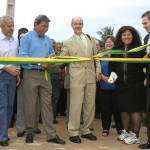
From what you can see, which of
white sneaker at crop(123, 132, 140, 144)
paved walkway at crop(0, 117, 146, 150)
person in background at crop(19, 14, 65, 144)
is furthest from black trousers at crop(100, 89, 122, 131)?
person in background at crop(19, 14, 65, 144)

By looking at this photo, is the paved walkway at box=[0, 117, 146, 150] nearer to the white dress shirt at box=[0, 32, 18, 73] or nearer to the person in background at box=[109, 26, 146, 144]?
the person in background at box=[109, 26, 146, 144]

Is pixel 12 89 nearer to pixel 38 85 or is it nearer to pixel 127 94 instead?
pixel 38 85

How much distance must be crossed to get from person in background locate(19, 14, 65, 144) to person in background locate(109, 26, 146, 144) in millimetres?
1185

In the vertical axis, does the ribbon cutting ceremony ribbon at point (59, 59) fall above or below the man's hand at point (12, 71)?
above

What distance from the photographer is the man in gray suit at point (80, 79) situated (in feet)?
19.7

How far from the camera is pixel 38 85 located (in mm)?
5711

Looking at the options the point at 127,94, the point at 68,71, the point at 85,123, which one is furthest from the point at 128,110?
the point at 68,71

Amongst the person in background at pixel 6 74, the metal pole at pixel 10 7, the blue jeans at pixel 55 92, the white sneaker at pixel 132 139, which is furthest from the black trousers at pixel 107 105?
the metal pole at pixel 10 7

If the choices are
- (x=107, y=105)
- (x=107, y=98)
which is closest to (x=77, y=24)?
(x=107, y=98)

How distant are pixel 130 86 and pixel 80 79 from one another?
2.78 ft

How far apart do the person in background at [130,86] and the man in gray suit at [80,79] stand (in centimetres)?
44

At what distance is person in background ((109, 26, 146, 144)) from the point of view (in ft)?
19.3

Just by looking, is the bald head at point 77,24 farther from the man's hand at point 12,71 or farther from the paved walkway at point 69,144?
the paved walkway at point 69,144

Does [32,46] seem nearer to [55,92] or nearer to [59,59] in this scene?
[59,59]
